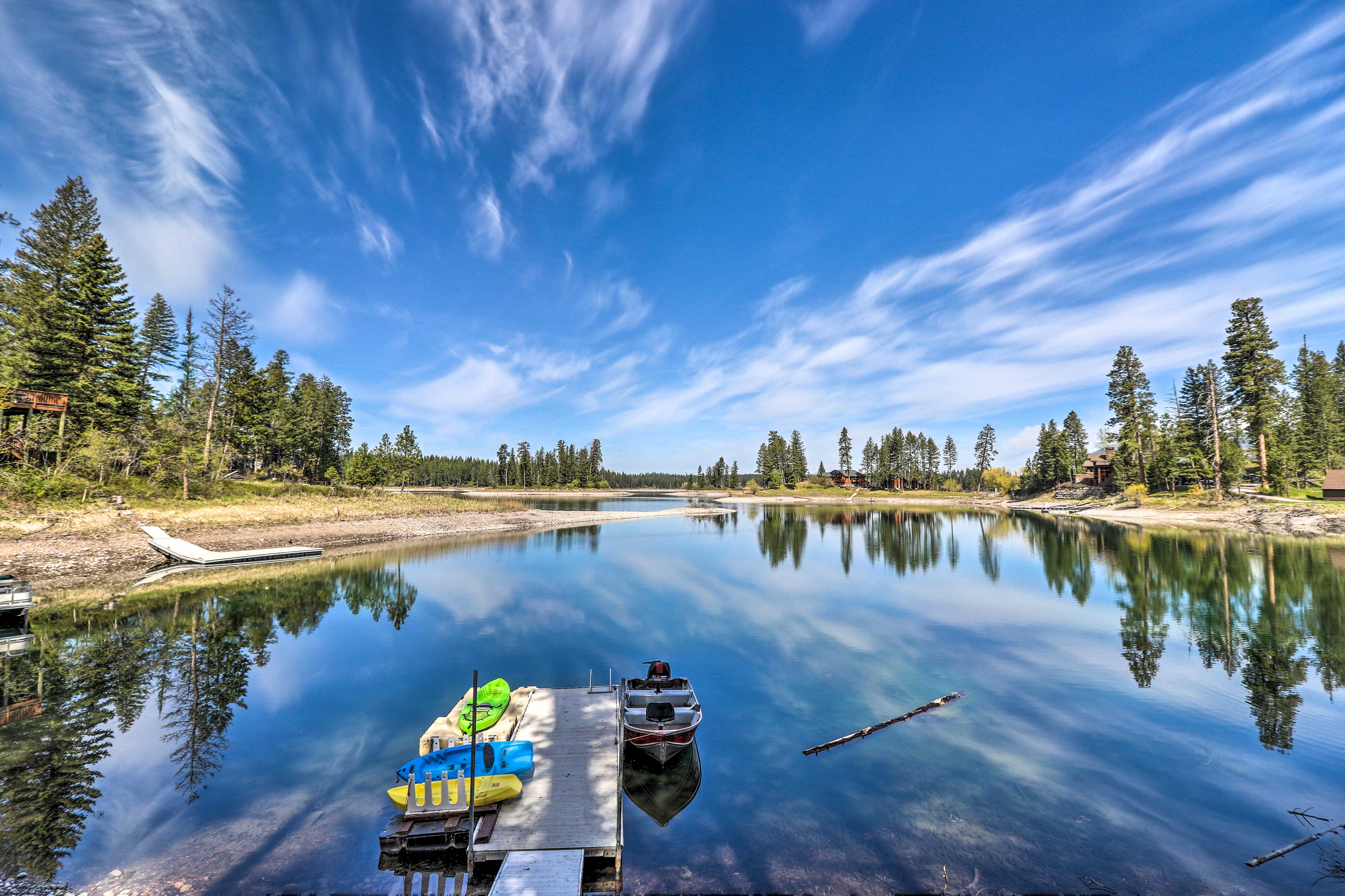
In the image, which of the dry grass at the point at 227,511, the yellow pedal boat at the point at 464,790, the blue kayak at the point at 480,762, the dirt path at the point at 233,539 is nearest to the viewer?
the yellow pedal boat at the point at 464,790

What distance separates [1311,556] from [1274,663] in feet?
116

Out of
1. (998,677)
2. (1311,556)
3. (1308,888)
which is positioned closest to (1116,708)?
(998,677)

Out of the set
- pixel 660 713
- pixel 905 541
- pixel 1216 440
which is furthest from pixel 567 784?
pixel 1216 440

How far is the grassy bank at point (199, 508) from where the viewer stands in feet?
108

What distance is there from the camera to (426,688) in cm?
1858

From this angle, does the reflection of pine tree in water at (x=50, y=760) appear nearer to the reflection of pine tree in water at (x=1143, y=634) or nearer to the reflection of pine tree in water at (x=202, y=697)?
the reflection of pine tree in water at (x=202, y=697)

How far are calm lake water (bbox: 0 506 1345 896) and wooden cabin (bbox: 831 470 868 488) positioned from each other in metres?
138

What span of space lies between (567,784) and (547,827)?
156 centimetres

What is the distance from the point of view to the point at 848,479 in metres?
174

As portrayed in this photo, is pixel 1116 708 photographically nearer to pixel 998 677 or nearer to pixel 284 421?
pixel 998 677

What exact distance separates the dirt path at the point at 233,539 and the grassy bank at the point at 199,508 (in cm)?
80

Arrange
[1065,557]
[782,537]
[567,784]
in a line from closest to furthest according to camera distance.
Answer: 1. [567,784]
2. [1065,557]
3. [782,537]

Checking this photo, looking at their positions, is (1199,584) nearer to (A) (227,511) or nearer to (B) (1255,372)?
(B) (1255,372)

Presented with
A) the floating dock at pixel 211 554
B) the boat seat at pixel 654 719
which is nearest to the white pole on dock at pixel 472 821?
the boat seat at pixel 654 719
